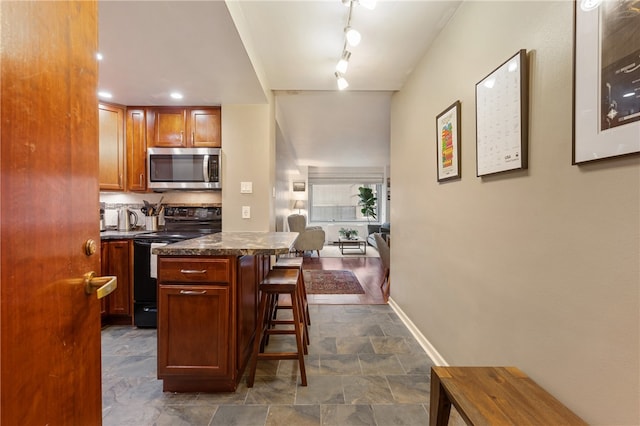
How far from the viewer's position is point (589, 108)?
0.84m

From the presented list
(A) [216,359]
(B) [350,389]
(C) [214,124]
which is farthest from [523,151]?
(C) [214,124]

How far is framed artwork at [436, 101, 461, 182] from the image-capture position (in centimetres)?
163

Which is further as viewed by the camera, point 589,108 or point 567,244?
point 567,244

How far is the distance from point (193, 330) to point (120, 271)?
4.71ft

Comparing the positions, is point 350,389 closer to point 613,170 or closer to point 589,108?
point 613,170

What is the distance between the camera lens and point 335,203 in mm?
8727

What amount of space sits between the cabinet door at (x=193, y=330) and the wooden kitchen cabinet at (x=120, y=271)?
1.25 meters

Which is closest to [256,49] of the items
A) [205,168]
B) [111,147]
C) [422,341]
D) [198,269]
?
[205,168]

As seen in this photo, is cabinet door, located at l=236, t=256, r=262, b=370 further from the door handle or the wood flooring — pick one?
the wood flooring

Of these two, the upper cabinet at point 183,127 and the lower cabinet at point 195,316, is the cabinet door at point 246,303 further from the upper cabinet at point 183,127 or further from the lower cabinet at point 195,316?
the upper cabinet at point 183,127

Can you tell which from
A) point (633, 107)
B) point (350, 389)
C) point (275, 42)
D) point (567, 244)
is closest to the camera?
point (633, 107)

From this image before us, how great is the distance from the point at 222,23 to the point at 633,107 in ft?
5.97

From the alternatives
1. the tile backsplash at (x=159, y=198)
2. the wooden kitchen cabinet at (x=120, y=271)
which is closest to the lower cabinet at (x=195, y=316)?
the wooden kitchen cabinet at (x=120, y=271)

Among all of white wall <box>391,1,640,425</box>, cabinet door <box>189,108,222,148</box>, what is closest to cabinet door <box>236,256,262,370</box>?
white wall <box>391,1,640,425</box>
